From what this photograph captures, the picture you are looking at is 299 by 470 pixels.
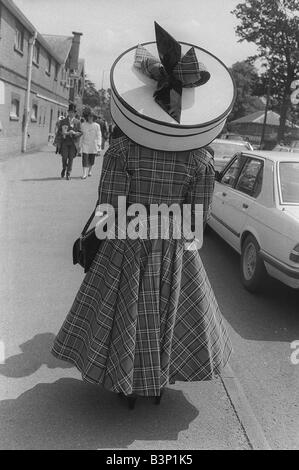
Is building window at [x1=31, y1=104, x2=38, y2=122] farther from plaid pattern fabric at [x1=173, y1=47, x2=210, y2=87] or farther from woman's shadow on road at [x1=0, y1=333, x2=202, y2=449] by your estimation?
plaid pattern fabric at [x1=173, y1=47, x2=210, y2=87]

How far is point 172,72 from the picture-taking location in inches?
108

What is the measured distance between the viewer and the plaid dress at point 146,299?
2.85 metres

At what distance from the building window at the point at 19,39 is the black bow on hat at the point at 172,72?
684 inches

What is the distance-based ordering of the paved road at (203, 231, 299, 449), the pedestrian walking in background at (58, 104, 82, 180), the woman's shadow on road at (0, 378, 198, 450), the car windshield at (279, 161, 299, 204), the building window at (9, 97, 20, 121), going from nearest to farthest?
the woman's shadow on road at (0, 378, 198, 450) < the paved road at (203, 231, 299, 449) < the car windshield at (279, 161, 299, 204) < the pedestrian walking in background at (58, 104, 82, 180) < the building window at (9, 97, 20, 121)

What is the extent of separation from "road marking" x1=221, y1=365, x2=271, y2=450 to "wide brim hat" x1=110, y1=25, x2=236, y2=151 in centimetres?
167

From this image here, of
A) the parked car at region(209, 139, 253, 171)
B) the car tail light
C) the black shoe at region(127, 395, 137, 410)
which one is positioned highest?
the parked car at region(209, 139, 253, 171)

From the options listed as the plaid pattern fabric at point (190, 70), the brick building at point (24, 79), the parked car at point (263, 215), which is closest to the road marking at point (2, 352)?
the plaid pattern fabric at point (190, 70)

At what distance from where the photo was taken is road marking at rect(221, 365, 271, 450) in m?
2.94

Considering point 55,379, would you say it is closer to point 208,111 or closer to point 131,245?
point 131,245

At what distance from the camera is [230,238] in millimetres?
6496

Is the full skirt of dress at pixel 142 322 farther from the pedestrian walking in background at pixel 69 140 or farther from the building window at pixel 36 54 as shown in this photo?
the building window at pixel 36 54

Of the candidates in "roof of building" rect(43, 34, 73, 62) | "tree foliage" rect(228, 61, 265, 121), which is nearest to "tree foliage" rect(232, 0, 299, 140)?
"roof of building" rect(43, 34, 73, 62)

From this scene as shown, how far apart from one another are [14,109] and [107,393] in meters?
17.9

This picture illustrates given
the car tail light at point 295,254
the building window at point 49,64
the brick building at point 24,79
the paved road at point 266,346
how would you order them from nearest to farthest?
the paved road at point 266,346 → the car tail light at point 295,254 → the brick building at point 24,79 → the building window at point 49,64
